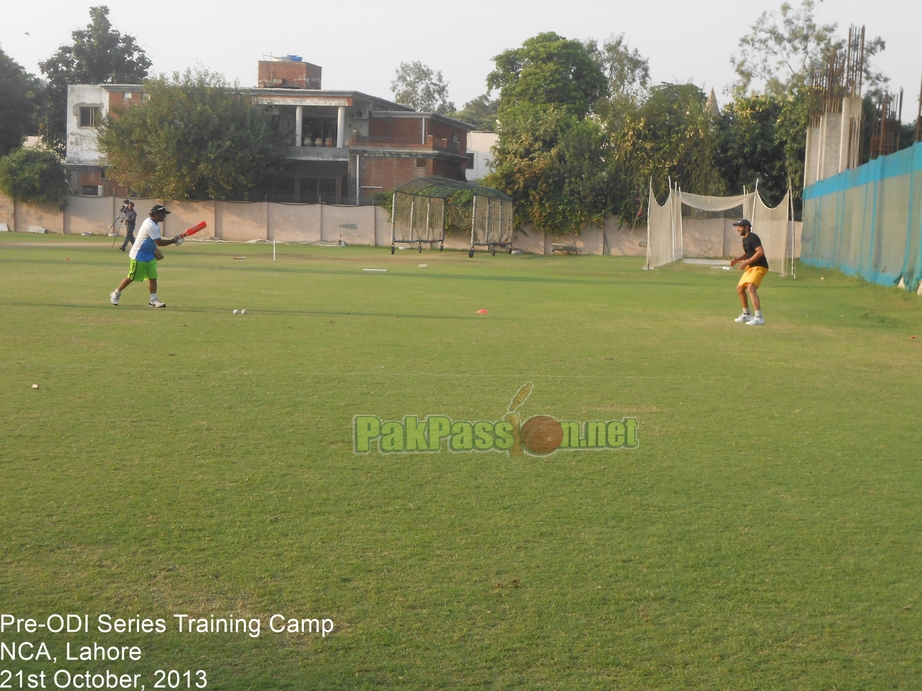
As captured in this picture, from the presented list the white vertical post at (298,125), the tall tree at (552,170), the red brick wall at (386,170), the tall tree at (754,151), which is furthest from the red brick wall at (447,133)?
the tall tree at (754,151)

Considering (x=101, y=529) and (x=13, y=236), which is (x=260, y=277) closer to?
Answer: (x=101, y=529)

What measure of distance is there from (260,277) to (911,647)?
2120cm

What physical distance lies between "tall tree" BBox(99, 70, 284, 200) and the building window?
27.5ft

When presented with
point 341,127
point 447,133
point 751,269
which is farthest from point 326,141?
point 751,269

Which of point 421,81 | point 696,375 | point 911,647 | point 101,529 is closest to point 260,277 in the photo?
point 696,375

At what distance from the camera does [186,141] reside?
5031 cm

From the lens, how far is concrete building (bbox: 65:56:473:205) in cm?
5562

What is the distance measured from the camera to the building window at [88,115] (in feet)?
196

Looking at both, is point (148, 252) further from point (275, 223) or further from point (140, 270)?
point (275, 223)

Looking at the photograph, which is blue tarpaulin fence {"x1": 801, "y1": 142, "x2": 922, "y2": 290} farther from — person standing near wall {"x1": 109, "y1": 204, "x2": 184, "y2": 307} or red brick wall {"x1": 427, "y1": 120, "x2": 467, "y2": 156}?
red brick wall {"x1": 427, "y1": 120, "x2": 467, "y2": 156}

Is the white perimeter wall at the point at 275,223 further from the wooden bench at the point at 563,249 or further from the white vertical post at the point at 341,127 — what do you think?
the white vertical post at the point at 341,127

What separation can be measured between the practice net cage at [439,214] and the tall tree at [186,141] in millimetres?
12248

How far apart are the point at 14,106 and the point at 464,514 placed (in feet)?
238

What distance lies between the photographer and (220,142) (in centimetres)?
5078
